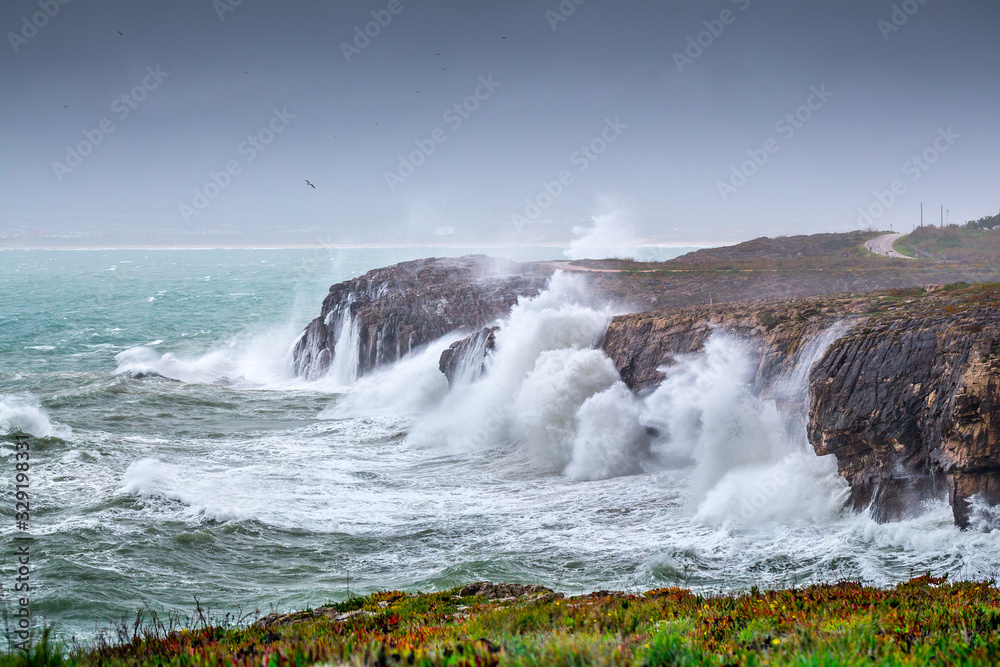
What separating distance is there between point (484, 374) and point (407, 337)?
957cm

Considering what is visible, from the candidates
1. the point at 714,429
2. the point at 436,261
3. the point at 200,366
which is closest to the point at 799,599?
the point at 714,429

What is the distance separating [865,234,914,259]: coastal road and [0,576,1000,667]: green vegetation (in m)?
42.0

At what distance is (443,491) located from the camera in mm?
17516

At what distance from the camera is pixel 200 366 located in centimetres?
3925

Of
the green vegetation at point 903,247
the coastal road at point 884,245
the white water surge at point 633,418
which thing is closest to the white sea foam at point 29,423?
the white water surge at point 633,418

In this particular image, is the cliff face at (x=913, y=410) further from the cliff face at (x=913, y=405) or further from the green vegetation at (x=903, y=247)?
the green vegetation at (x=903, y=247)

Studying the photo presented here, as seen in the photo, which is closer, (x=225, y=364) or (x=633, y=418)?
(x=633, y=418)

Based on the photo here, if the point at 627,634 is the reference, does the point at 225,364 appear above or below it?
below

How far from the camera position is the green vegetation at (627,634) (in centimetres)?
438

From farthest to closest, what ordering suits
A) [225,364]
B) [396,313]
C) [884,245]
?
[884,245] < [225,364] < [396,313]

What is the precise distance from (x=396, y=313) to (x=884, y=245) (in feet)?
127

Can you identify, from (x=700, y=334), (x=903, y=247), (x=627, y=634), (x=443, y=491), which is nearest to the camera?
(x=627, y=634)

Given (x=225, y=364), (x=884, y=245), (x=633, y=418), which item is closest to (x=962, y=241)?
(x=884, y=245)

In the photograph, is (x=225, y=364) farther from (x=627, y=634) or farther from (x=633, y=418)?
(x=627, y=634)
